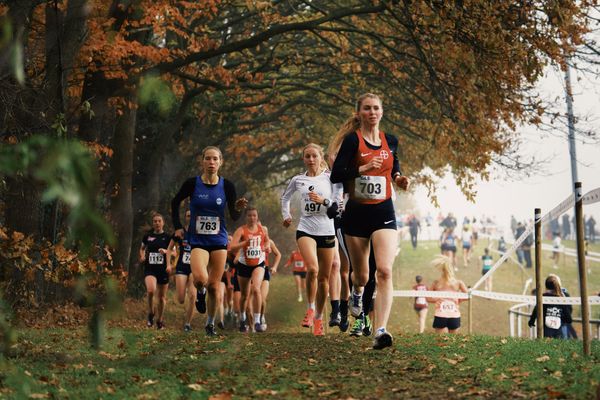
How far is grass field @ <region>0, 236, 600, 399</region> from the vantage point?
640cm

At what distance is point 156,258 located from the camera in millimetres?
15523

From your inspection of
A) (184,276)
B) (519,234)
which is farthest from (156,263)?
(519,234)

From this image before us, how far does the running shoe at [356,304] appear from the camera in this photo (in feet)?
33.2

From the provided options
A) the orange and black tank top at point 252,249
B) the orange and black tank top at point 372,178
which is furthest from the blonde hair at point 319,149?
the orange and black tank top at point 252,249

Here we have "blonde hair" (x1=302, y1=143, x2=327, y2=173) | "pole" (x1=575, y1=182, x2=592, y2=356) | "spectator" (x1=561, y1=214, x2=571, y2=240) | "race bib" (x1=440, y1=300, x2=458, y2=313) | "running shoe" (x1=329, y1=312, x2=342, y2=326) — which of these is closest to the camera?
"pole" (x1=575, y1=182, x2=592, y2=356)

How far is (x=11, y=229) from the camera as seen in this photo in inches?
626

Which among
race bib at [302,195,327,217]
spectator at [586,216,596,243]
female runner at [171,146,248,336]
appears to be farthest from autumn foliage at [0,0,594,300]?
spectator at [586,216,596,243]

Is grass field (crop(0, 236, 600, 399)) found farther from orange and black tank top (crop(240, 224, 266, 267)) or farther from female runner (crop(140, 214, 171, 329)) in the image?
female runner (crop(140, 214, 171, 329))

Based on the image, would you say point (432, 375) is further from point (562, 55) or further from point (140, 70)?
Answer: point (140, 70)

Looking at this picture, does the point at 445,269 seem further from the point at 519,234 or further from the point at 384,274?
the point at 519,234

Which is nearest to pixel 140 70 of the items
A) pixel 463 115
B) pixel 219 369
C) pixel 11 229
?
pixel 11 229

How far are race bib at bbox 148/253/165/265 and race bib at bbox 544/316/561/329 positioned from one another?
6.07 meters

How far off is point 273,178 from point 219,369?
115 ft

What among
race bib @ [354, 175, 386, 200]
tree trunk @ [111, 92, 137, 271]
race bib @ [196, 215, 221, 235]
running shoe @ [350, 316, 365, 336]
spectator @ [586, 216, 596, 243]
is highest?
spectator @ [586, 216, 596, 243]
